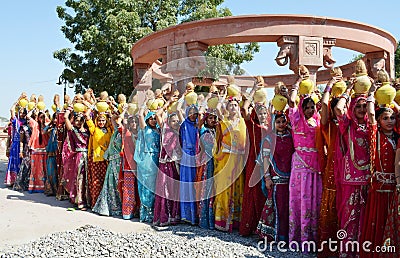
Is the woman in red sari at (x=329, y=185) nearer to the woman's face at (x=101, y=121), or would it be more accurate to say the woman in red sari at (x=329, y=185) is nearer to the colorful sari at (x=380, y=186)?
the colorful sari at (x=380, y=186)

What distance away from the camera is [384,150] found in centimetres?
380

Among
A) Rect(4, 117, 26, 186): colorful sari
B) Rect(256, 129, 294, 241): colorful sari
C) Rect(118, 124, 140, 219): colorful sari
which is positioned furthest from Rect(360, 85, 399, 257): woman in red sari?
Rect(4, 117, 26, 186): colorful sari

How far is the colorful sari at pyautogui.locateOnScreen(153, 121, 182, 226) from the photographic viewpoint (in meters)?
5.82

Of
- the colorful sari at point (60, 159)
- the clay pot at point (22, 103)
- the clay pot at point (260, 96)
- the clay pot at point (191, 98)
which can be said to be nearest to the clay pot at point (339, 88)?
the clay pot at point (260, 96)

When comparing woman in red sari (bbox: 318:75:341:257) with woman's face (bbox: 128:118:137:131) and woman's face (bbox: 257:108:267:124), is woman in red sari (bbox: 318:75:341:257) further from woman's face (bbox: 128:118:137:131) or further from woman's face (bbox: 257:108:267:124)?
woman's face (bbox: 128:118:137:131)

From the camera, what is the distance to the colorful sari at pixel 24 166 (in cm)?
891

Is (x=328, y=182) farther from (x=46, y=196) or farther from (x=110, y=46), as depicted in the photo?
(x=110, y=46)

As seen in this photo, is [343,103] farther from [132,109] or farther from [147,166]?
[132,109]

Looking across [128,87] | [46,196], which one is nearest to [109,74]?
[128,87]

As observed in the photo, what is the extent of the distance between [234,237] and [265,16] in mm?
4358

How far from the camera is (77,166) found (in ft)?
23.1

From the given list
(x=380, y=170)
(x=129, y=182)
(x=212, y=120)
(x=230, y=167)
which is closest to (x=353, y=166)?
(x=380, y=170)

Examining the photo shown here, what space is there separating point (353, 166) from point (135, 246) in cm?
240

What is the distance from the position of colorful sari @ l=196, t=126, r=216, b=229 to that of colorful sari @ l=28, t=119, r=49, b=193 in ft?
14.0
